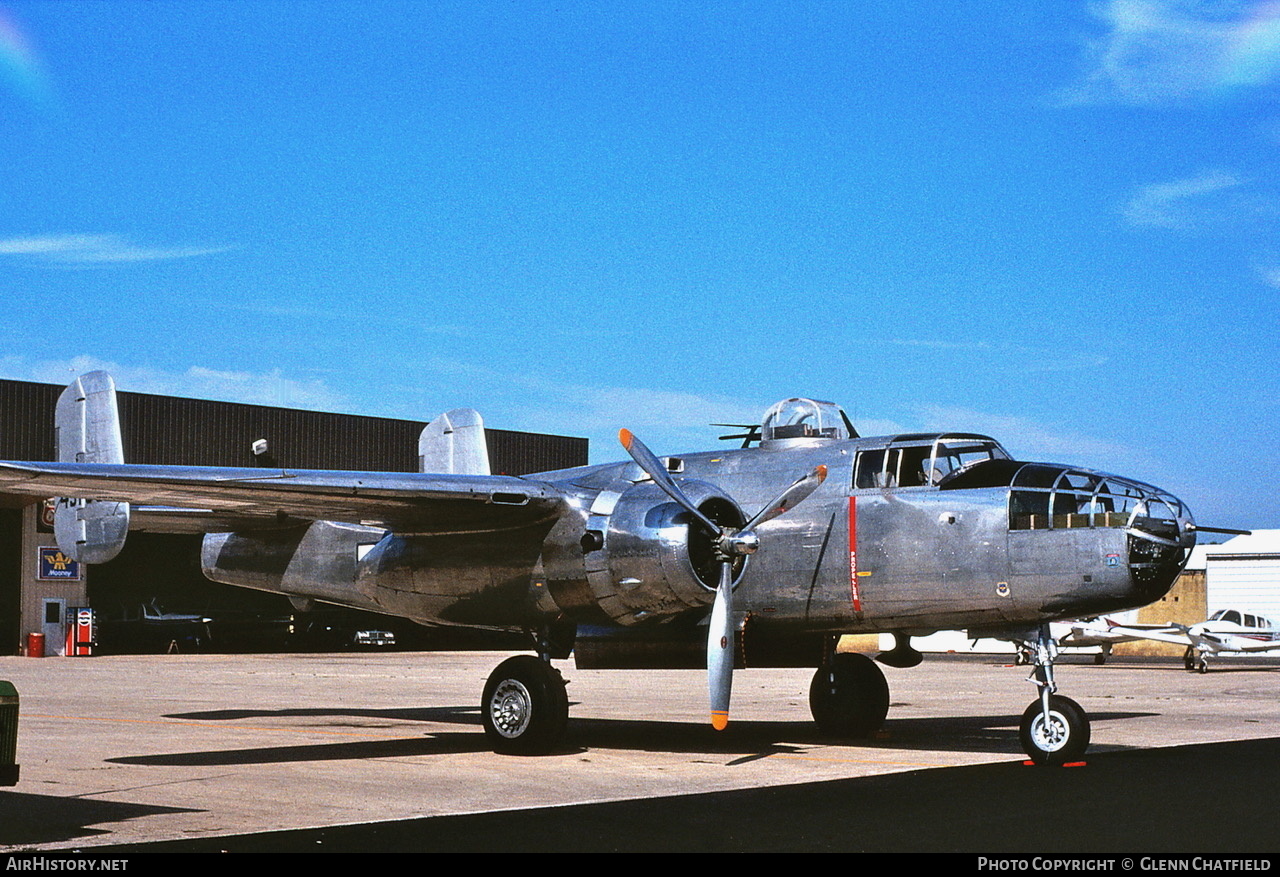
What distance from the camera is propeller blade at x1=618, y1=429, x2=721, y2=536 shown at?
15766 mm

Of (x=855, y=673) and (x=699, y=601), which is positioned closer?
(x=699, y=601)

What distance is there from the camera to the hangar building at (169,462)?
161ft

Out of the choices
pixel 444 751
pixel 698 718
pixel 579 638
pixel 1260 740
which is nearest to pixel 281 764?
pixel 444 751

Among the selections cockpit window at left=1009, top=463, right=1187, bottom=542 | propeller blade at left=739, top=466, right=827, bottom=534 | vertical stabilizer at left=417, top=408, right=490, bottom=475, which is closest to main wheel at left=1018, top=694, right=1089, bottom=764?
cockpit window at left=1009, top=463, right=1187, bottom=542

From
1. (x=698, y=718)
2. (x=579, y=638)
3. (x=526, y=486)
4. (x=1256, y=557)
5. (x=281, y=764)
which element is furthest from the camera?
(x=1256, y=557)

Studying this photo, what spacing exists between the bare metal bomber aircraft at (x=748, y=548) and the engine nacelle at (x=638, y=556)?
0.08ft

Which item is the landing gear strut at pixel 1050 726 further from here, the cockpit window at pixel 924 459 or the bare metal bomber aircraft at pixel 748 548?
the cockpit window at pixel 924 459

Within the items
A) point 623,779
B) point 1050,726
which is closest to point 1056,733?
point 1050,726

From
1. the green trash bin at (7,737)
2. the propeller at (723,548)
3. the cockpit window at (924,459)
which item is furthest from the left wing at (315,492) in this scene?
the green trash bin at (7,737)

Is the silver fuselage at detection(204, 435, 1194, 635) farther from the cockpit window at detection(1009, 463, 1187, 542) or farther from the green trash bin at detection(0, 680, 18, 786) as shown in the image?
the green trash bin at detection(0, 680, 18, 786)

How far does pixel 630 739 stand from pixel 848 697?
10.3 feet

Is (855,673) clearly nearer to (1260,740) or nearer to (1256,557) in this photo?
(1260,740)
